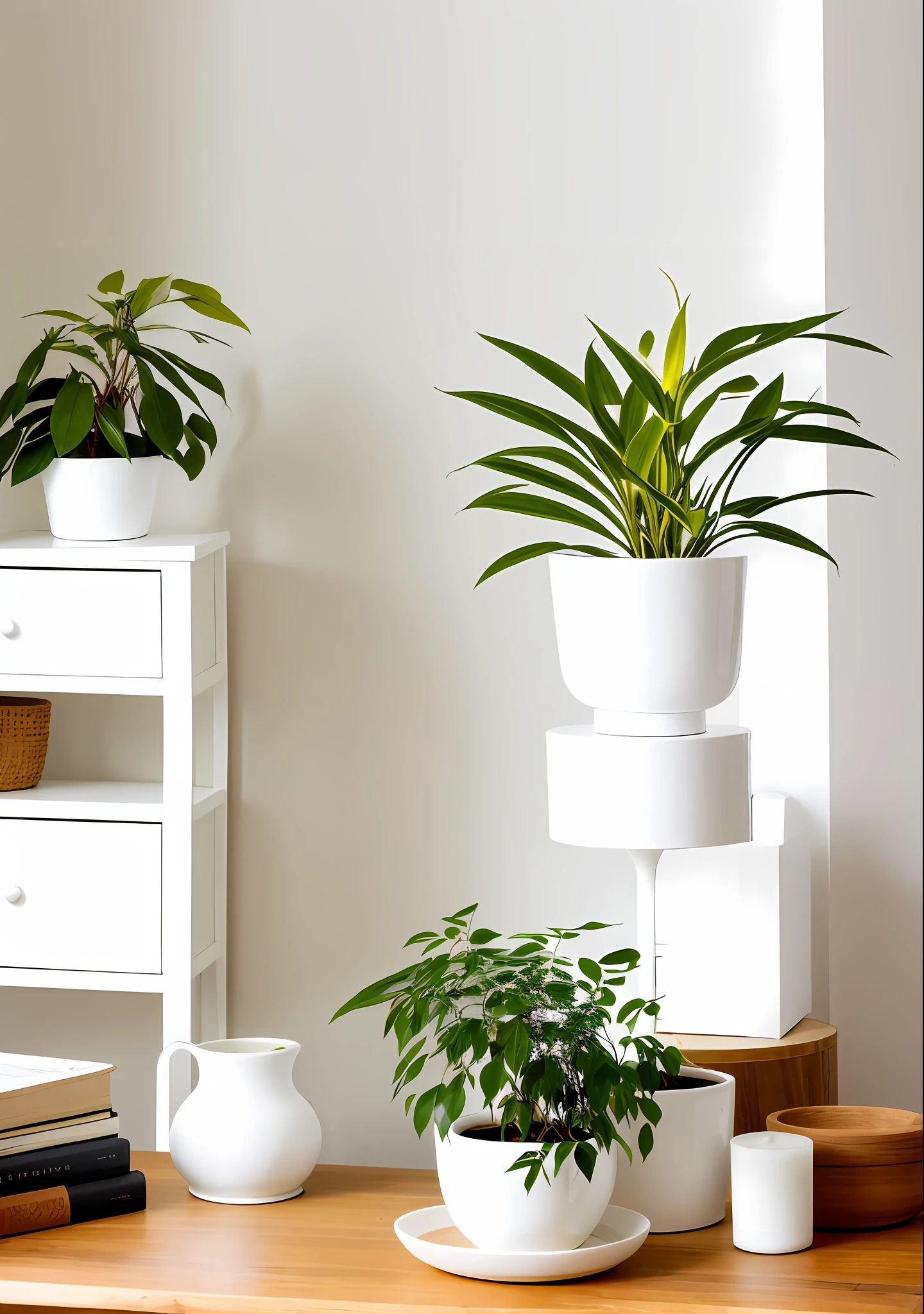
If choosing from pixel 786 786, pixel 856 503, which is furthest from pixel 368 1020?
pixel 856 503

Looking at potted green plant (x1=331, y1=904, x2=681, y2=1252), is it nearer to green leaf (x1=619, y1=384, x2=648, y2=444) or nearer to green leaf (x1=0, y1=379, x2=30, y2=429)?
green leaf (x1=619, y1=384, x2=648, y2=444)

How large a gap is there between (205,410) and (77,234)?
1.02 feet

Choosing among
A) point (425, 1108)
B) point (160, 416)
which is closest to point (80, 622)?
point (160, 416)

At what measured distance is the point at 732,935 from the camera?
1696 millimetres

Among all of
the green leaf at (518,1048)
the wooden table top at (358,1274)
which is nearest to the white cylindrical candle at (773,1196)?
the wooden table top at (358,1274)

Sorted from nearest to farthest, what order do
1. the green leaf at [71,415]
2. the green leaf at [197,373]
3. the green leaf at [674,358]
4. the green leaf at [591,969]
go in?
the green leaf at [591,969] → the green leaf at [674,358] → the green leaf at [71,415] → the green leaf at [197,373]

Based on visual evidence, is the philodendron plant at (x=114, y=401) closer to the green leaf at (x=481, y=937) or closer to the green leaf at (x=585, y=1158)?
the green leaf at (x=481, y=937)

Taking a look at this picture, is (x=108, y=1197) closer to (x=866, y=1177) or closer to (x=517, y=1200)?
(x=517, y=1200)

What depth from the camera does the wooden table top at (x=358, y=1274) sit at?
51.5 inches

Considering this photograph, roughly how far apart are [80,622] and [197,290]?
436 millimetres

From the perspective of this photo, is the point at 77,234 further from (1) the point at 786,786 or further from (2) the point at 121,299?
(1) the point at 786,786

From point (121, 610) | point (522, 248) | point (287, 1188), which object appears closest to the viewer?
point (287, 1188)

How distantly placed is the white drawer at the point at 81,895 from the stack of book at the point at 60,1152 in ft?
0.78

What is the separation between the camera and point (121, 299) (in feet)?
6.22
